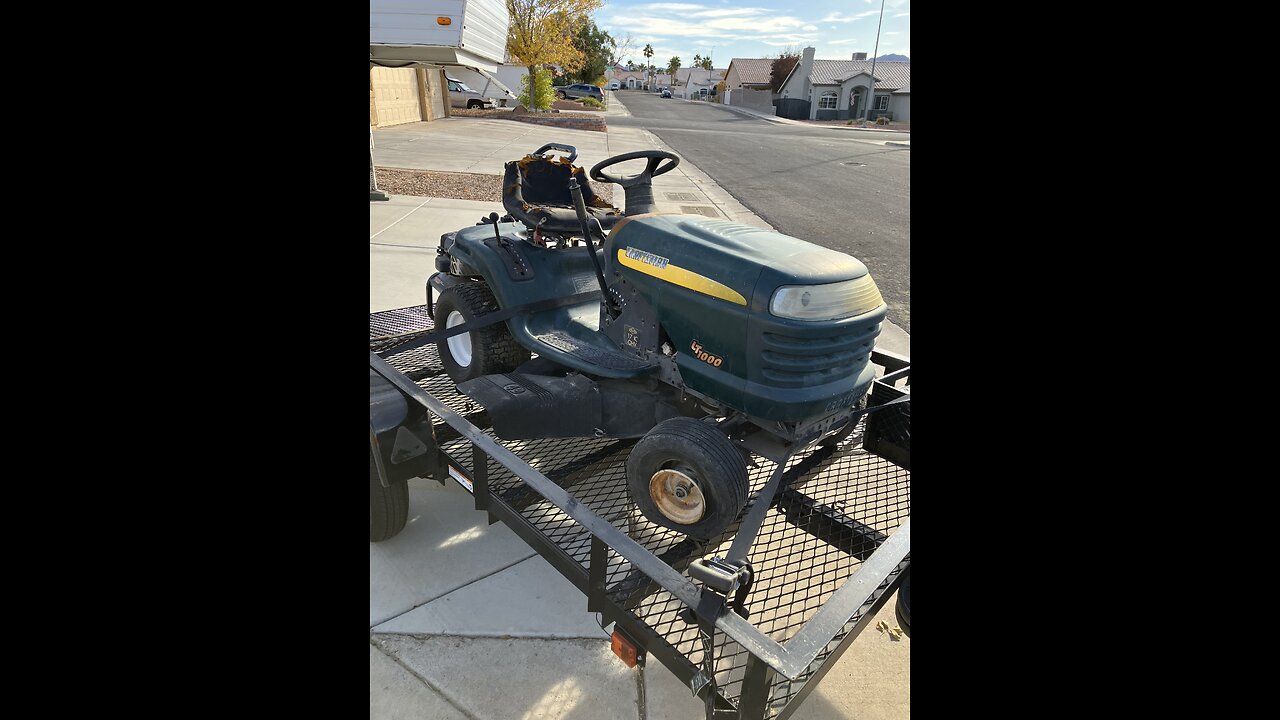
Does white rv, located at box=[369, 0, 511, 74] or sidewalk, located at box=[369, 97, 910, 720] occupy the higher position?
white rv, located at box=[369, 0, 511, 74]

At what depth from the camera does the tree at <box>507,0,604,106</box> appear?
27797 mm

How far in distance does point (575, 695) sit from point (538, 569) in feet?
2.07

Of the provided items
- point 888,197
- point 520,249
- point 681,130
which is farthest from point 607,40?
point 520,249

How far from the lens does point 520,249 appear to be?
3408 mm

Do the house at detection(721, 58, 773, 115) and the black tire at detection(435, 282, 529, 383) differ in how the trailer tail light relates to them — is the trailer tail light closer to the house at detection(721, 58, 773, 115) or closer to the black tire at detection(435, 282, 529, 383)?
the black tire at detection(435, 282, 529, 383)

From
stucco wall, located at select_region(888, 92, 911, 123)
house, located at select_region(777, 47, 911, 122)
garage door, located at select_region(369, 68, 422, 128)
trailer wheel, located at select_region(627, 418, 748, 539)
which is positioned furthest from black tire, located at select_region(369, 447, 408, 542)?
stucco wall, located at select_region(888, 92, 911, 123)

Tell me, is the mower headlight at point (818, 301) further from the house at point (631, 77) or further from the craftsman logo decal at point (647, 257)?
the house at point (631, 77)

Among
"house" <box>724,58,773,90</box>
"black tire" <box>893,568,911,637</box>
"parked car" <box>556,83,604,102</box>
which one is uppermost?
"house" <box>724,58,773,90</box>

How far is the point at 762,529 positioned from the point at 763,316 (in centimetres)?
107

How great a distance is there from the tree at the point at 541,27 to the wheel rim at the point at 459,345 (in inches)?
1081

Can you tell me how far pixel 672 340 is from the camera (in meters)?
2.62

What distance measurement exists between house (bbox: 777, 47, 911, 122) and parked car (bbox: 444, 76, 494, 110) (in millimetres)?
27247

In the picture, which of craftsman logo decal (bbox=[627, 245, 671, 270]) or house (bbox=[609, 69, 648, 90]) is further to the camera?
house (bbox=[609, 69, 648, 90])

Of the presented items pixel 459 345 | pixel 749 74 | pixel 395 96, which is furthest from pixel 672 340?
pixel 749 74
